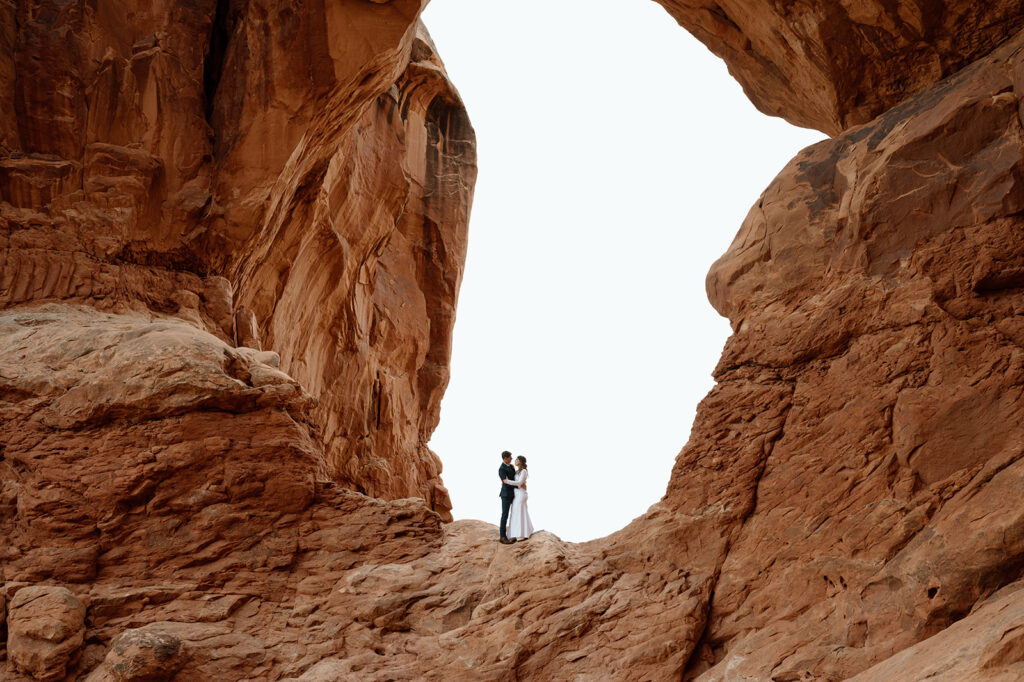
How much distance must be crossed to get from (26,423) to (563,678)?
6842mm

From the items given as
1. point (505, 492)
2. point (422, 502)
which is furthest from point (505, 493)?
point (422, 502)

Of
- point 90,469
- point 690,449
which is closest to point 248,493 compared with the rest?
point 90,469

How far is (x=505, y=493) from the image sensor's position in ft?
39.1

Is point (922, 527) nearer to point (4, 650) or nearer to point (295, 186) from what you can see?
point (4, 650)

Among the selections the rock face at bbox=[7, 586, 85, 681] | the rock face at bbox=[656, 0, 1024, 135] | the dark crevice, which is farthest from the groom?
the dark crevice

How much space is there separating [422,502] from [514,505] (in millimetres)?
1222

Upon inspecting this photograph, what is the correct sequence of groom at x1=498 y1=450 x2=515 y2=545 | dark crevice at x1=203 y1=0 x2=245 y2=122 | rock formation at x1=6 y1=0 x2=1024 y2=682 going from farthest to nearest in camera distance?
dark crevice at x1=203 y1=0 x2=245 y2=122
groom at x1=498 y1=450 x2=515 y2=545
rock formation at x1=6 y1=0 x2=1024 y2=682

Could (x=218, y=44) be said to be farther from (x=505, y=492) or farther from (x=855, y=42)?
(x=855, y=42)

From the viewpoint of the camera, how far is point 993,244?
30.7 ft

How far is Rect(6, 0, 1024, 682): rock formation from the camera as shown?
29.2 ft

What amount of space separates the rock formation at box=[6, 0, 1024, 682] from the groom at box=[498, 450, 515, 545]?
0.32 m

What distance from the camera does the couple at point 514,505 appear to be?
11.7 metres

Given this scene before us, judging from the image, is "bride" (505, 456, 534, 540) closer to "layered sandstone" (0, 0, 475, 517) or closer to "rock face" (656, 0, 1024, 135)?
"layered sandstone" (0, 0, 475, 517)

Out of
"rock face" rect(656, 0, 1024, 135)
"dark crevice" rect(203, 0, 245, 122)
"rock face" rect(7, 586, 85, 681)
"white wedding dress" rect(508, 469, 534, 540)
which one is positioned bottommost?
"rock face" rect(7, 586, 85, 681)
